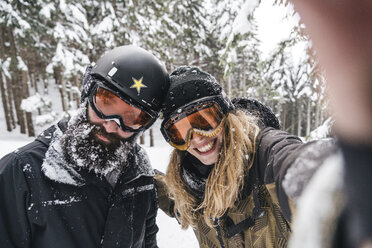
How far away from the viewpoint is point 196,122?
229 centimetres

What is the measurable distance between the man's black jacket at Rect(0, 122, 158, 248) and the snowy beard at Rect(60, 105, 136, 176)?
10cm

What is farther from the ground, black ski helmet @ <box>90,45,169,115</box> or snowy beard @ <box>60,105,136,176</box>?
black ski helmet @ <box>90,45,169,115</box>

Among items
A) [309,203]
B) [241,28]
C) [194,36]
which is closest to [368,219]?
[309,203]

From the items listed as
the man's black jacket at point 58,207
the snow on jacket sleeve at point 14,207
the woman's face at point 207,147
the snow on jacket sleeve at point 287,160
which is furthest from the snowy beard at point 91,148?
the snow on jacket sleeve at point 287,160

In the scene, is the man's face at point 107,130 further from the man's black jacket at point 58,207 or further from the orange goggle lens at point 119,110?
the man's black jacket at point 58,207

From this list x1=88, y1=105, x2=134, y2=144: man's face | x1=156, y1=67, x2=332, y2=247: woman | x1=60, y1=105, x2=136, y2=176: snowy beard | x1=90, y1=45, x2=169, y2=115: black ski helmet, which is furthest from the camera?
x1=90, y1=45, x2=169, y2=115: black ski helmet

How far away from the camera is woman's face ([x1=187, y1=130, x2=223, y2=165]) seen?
2203mm

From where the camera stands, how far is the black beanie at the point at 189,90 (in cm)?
223

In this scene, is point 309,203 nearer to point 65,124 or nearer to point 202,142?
point 202,142

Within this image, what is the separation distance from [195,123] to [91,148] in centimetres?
104

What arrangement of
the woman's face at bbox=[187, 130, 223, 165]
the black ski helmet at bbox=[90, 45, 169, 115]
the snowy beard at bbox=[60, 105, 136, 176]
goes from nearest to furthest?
the snowy beard at bbox=[60, 105, 136, 176], the woman's face at bbox=[187, 130, 223, 165], the black ski helmet at bbox=[90, 45, 169, 115]

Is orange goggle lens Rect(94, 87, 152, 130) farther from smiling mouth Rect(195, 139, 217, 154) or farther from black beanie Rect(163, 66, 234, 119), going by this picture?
smiling mouth Rect(195, 139, 217, 154)

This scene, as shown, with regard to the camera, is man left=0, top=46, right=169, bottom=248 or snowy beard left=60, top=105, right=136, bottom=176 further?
snowy beard left=60, top=105, right=136, bottom=176

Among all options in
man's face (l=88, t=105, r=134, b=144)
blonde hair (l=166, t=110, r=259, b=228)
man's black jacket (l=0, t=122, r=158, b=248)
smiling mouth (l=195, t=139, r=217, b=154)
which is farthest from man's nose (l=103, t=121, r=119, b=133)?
smiling mouth (l=195, t=139, r=217, b=154)
